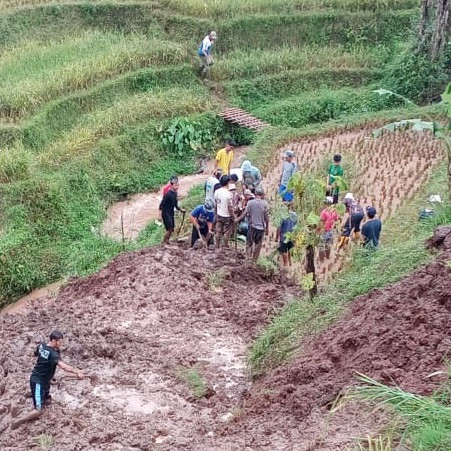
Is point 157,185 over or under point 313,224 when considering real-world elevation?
under

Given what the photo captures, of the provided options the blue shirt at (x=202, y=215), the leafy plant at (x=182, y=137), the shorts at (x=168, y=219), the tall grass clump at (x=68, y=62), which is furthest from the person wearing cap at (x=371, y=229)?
the tall grass clump at (x=68, y=62)

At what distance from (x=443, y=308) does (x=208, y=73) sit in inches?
511

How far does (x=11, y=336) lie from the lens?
27.9 feet

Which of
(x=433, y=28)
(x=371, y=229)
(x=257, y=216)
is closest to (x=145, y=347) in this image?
(x=257, y=216)

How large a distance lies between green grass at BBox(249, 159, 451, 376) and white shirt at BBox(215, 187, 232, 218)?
177 cm

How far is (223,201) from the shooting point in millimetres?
9766

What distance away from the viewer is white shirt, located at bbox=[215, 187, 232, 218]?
972 centimetres

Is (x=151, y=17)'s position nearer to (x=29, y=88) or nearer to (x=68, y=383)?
(x=29, y=88)

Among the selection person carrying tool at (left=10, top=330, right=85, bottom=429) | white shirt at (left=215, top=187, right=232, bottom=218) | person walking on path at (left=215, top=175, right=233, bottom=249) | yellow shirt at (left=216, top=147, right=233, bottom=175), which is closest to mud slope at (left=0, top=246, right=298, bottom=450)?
person carrying tool at (left=10, top=330, right=85, bottom=429)

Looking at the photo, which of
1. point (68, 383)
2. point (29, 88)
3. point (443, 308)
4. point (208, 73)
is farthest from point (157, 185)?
point (443, 308)

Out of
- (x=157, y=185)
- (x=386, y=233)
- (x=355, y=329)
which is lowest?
(x=157, y=185)

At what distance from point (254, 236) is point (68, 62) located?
8796 mm

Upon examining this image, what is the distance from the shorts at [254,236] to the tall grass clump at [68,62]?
21.8 ft

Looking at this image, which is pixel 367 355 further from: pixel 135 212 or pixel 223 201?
pixel 135 212
